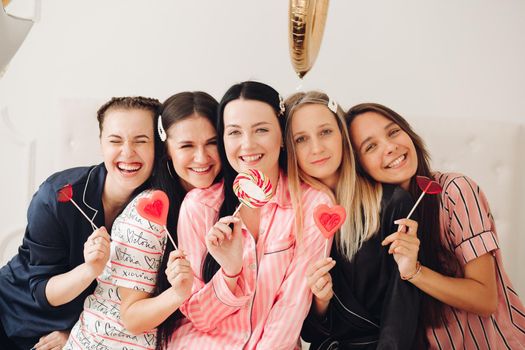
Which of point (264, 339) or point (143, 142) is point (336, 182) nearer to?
point (264, 339)

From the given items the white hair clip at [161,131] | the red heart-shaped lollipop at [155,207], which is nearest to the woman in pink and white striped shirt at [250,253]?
the red heart-shaped lollipop at [155,207]

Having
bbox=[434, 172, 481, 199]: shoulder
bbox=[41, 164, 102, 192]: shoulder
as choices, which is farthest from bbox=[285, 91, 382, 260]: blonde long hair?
bbox=[41, 164, 102, 192]: shoulder

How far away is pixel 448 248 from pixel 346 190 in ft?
1.55

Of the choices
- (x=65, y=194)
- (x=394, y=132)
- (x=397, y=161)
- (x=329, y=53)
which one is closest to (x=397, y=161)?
(x=397, y=161)

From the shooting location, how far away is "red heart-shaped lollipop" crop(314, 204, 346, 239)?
1.82 m

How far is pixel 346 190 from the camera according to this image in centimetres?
202

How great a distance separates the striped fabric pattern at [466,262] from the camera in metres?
1.92

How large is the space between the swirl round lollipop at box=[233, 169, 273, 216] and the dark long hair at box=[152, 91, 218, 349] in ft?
1.09

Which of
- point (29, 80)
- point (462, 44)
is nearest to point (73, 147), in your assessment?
point (29, 80)

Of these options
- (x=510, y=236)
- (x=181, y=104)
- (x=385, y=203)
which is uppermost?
(x=181, y=104)

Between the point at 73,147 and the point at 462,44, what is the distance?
216 cm

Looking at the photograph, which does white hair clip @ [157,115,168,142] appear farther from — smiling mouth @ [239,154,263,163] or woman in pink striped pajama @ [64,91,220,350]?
smiling mouth @ [239,154,263,163]

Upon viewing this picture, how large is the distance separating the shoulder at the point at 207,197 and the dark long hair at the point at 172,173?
0.09m

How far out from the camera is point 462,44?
2.70 metres
